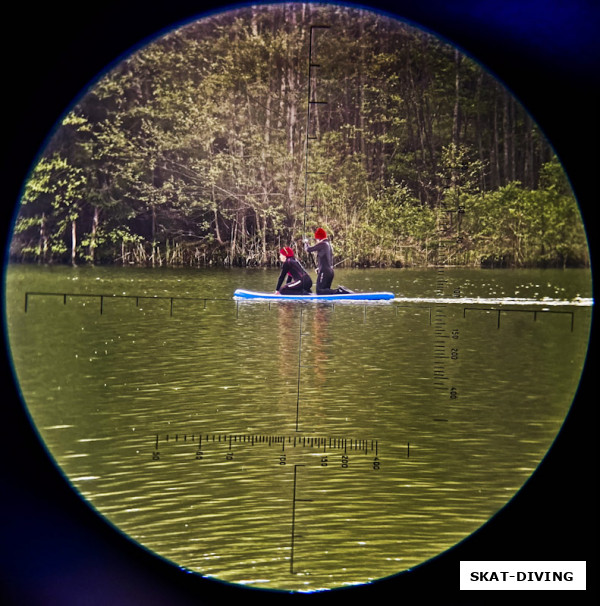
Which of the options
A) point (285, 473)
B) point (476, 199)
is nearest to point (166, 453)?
point (285, 473)

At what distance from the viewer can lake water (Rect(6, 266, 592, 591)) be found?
2926 mm

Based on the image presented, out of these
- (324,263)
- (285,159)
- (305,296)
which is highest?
(285,159)

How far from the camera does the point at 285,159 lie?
3.98 m

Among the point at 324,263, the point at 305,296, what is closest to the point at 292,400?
the point at 305,296

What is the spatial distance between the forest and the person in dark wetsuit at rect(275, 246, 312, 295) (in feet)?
0.23

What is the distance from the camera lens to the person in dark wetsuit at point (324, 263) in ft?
13.5

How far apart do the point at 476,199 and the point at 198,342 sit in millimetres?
1516

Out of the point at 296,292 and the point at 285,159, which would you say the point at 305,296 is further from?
the point at 285,159

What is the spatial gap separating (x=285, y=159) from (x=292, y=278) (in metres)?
0.55

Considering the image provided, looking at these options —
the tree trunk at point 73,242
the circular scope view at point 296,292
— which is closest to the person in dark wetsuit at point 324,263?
the circular scope view at point 296,292

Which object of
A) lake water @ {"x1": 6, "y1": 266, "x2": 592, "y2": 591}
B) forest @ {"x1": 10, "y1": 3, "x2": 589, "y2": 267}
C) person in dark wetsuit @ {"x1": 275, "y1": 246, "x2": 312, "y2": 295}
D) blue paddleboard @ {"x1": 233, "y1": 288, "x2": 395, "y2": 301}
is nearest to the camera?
lake water @ {"x1": 6, "y1": 266, "x2": 592, "y2": 591}

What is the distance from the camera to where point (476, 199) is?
4289mm

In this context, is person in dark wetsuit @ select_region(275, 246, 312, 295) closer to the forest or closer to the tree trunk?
the forest

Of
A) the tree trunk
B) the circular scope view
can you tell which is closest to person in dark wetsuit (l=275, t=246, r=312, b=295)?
the circular scope view
